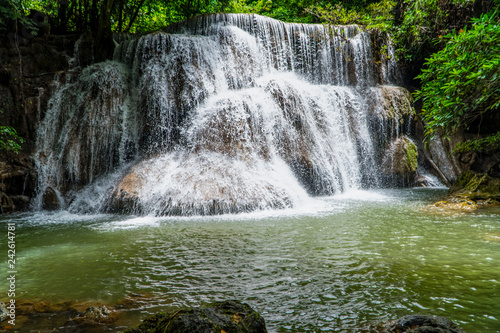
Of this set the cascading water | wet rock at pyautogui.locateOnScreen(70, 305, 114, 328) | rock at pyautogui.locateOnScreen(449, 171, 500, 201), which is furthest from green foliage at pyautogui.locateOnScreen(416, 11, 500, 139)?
wet rock at pyautogui.locateOnScreen(70, 305, 114, 328)

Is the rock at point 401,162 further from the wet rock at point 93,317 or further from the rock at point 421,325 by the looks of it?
the wet rock at point 93,317

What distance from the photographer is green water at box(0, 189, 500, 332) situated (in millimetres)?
3182

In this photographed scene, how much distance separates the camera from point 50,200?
9773 millimetres

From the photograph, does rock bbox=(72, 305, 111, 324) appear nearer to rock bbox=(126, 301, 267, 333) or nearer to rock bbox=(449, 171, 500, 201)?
rock bbox=(126, 301, 267, 333)

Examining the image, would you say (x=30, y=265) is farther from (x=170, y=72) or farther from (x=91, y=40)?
(x=91, y=40)

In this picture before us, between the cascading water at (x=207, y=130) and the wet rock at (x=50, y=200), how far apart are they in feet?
1.14

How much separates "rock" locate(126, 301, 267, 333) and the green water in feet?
A: 1.77

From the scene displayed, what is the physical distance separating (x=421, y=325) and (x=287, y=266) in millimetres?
2025

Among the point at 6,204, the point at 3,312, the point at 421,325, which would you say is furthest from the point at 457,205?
the point at 6,204

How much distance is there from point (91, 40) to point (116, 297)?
12.0m

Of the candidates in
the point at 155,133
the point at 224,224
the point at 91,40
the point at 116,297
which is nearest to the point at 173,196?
the point at 224,224

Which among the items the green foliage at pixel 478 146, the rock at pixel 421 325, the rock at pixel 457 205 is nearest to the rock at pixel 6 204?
the rock at pixel 421 325

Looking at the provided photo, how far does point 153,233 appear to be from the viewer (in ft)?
21.1

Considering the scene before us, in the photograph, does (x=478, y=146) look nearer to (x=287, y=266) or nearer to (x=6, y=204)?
(x=287, y=266)
